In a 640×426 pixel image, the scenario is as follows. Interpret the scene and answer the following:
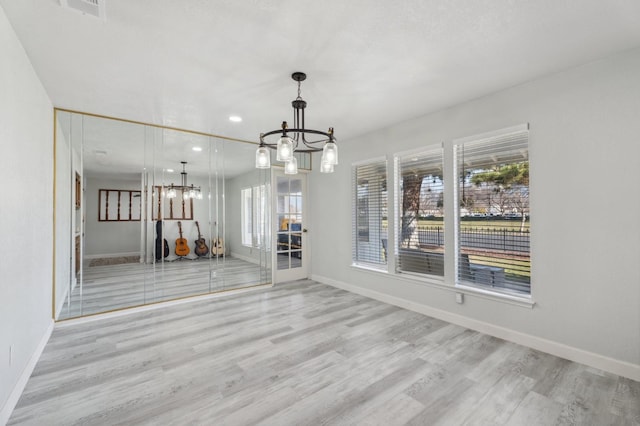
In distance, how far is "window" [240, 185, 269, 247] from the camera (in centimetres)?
524

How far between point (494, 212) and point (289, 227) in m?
3.37

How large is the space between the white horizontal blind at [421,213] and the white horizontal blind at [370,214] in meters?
0.28

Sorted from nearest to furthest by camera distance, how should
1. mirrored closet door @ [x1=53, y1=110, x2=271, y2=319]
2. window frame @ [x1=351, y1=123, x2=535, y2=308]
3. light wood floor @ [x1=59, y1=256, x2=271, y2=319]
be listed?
window frame @ [x1=351, y1=123, x2=535, y2=308], mirrored closet door @ [x1=53, y1=110, x2=271, y2=319], light wood floor @ [x1=59, y1=256, x2=271, y2=319]

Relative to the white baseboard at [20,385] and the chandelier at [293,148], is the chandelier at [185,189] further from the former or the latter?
the chandelier at [293,148]

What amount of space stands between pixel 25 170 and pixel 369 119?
3.43 meters

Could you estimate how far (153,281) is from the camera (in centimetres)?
428

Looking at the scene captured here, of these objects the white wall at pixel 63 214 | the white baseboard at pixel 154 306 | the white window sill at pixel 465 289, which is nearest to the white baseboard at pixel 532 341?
the white window sill at pixel 465 289

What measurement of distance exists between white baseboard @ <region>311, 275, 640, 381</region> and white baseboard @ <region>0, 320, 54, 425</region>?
3.68m

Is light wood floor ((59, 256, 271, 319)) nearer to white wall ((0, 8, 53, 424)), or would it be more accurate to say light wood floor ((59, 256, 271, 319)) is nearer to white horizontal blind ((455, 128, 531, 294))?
white wall ((0, 8, 53, 424))

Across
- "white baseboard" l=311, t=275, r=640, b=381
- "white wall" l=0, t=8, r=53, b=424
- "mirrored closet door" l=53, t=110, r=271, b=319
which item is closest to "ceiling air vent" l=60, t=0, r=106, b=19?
"white wall" l=0, t=8, r=53, b=424

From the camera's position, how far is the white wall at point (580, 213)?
7.36ft

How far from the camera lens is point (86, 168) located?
4.07 metres

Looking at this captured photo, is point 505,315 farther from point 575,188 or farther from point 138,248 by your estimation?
point 138,248

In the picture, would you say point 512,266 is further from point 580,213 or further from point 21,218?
point 21,218
